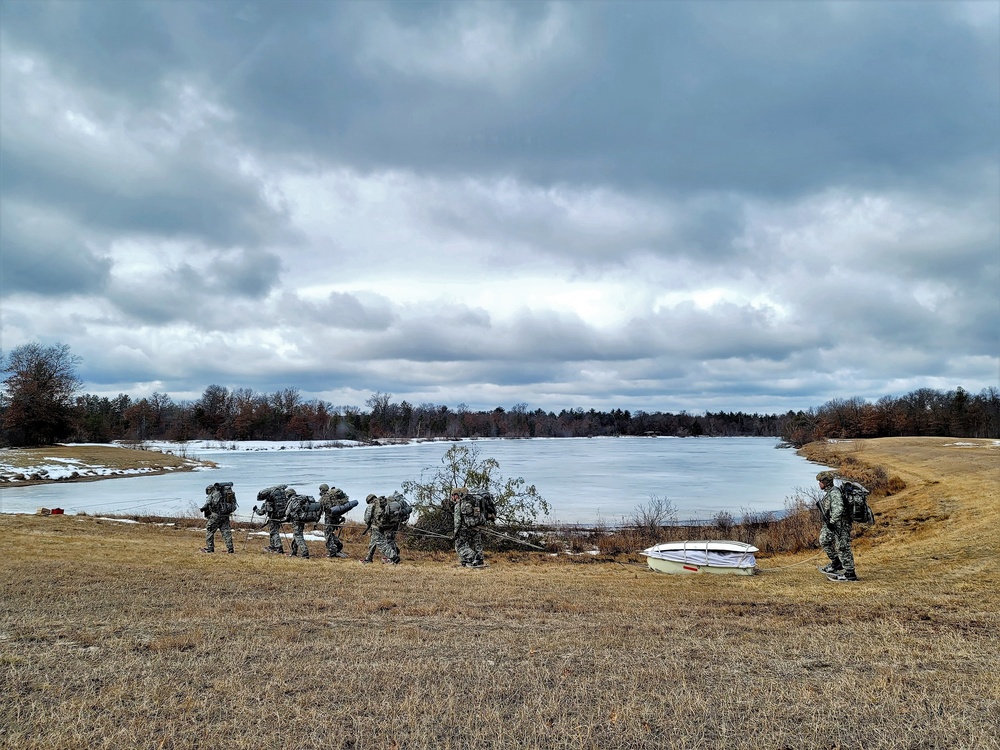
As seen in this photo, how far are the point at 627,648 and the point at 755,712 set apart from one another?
194cm

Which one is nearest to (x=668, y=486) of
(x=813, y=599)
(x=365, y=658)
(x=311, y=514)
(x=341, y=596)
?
(x=311, y=514)

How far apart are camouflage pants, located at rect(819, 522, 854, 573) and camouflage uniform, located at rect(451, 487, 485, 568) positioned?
7904 millimetres

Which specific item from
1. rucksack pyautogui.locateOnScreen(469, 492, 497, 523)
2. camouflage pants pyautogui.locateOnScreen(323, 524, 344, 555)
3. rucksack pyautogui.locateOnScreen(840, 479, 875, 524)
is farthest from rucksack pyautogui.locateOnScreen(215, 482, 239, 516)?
rucksack pyautogui.locateOnScreen(840, 479, 875, 524)

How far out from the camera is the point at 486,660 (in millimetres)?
Answer: 6531

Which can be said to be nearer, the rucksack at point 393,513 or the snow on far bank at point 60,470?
the rucksack at point 393,513

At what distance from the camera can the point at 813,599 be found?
10.1 metres

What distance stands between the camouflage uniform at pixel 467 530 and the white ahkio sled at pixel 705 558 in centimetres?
426

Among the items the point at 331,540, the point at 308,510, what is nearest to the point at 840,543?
the point at 331,540

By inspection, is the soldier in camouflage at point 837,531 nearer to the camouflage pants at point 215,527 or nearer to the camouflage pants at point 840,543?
the camouflage pants at point 840,543

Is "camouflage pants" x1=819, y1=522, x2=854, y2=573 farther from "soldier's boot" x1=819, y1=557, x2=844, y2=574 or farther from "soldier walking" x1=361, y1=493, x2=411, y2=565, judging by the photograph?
"soldier walking" x1=361, y1=493, x2=411, y2=565

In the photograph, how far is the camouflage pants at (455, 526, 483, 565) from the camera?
1606cm

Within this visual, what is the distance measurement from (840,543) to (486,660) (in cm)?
863

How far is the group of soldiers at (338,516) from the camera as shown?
51.5ft

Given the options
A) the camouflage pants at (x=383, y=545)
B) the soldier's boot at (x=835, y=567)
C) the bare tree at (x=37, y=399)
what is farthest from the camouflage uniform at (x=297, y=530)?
the bare tree at (x=37, y=399)
